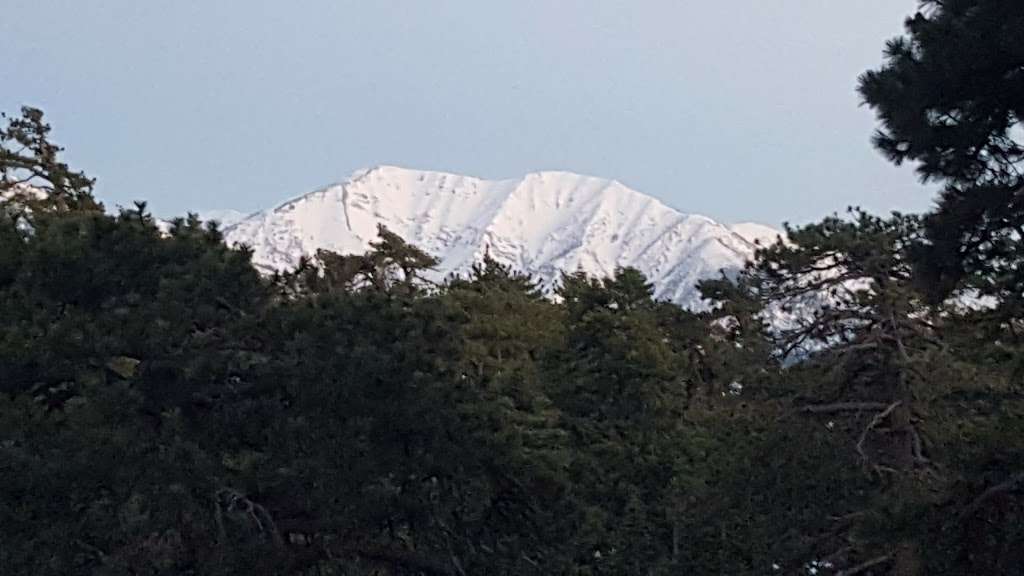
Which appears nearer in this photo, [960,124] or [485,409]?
[960,124]

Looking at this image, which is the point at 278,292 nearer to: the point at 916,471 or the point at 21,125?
the point at 916,471

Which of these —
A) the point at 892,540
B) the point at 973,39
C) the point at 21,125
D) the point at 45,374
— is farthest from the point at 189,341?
the point at 21,125

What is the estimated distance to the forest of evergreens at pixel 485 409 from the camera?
723 cm

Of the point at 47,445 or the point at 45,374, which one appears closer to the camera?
the point at 47,445

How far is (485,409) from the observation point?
432 inches

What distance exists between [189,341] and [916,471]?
6746 mm

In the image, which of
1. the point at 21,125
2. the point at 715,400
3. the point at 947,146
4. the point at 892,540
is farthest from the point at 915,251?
the point at 21,125

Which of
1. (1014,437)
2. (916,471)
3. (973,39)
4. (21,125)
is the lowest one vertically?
(1014,437)

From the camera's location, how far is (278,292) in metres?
12.0

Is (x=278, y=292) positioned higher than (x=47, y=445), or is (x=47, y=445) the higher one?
(x=278, y=292)

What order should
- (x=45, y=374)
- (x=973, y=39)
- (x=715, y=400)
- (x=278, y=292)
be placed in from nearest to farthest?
(x=973, y=39)
(x=45, y=374)
(x=278, y=292)
(x=715, y=400)

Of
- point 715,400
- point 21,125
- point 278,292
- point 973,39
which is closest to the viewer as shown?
point 973,39

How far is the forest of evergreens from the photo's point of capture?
7234mm

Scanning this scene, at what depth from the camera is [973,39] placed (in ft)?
21.9
